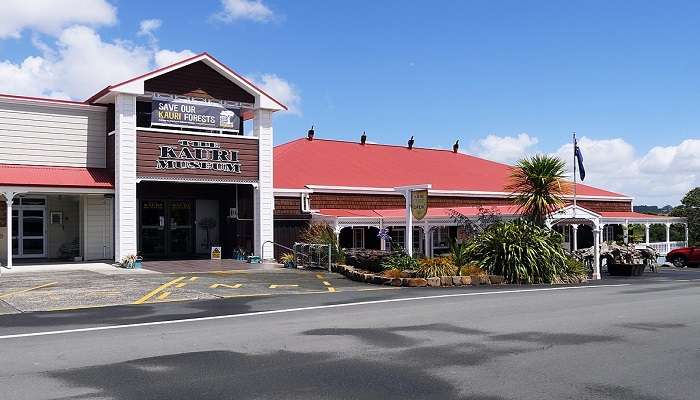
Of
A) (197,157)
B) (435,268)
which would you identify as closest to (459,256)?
(435,268)

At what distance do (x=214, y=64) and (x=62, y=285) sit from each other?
11743 millimetres

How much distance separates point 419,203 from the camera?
20797 mm

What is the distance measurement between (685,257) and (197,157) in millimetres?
23666

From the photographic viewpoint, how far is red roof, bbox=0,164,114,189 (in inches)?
872

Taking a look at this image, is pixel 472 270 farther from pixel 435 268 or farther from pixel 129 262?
pixel 129 262

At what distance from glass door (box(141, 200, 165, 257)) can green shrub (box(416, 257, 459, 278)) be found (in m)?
13.7

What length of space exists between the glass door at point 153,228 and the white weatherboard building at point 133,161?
0.14 ft

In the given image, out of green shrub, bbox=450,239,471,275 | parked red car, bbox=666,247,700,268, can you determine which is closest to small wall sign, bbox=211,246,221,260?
green shrub, bbox=450,239,471,275

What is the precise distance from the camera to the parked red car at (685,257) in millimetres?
32619

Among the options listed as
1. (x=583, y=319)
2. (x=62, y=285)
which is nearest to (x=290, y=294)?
(x=62, y=285)

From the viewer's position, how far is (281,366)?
7.98 metres

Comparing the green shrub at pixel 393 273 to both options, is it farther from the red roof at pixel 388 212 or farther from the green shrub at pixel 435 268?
the red roof at pixel 388 212

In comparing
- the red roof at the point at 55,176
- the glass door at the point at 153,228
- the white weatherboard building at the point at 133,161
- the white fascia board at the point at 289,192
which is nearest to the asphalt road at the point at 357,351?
the red roof at the point at 55,176

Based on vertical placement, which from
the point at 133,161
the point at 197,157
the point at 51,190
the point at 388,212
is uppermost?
the point at 197,157
